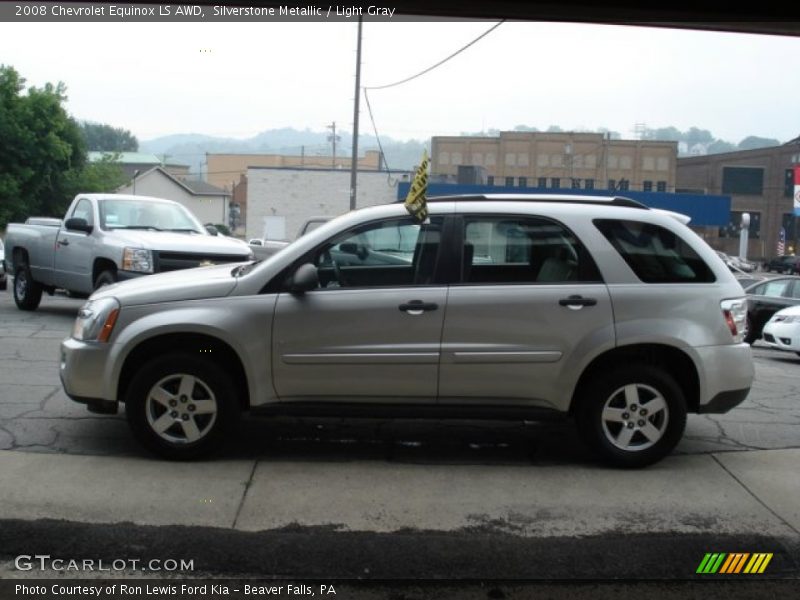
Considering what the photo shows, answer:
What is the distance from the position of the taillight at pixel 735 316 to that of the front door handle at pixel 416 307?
1.94 m

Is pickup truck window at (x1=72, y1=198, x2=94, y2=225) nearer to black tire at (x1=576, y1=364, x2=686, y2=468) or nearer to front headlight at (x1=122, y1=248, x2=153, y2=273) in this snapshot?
front headlight at (x1=122, y1=248, x2=153, y2=273)

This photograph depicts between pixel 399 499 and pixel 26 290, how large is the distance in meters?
10.3

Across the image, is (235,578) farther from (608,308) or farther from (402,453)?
(608,308)

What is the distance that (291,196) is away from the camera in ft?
126

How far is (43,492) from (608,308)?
12.1ft

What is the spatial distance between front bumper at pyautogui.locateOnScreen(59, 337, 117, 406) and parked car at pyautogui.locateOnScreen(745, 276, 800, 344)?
1304 cm

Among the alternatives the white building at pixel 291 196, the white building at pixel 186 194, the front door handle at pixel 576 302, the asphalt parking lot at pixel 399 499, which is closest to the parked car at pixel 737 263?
the white building at pixel 291 196

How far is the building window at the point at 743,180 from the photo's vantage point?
2876 inches

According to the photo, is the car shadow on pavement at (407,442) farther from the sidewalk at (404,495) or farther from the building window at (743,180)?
the building window at (743,180)

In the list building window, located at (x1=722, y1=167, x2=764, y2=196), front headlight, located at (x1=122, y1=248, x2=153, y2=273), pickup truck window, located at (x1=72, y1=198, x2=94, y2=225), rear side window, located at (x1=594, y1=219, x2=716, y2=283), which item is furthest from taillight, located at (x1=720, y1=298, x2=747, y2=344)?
building window, located at (x1=722, y1=167, x2=764, y2=196)

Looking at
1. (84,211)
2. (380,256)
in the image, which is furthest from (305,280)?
(84,211)

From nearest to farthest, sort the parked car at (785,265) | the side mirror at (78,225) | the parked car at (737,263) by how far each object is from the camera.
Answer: the side mirror at (78,225)
the parked car at (737,263)
the parked car at (785,265)

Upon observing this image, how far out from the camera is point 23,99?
120ft

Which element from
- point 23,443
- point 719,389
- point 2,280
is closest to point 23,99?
point 2,280
